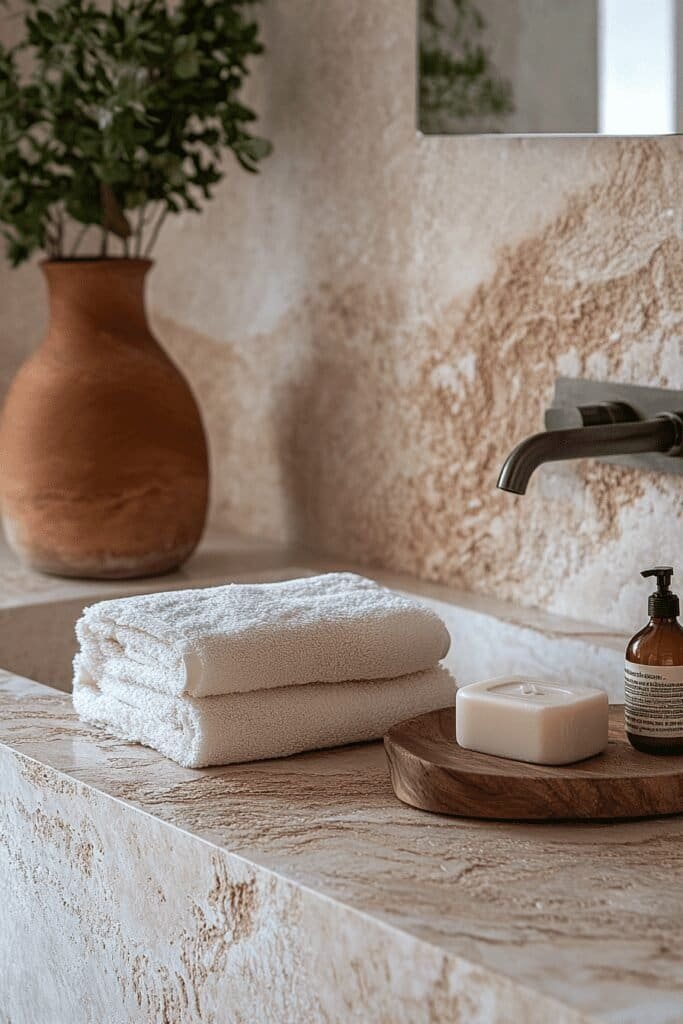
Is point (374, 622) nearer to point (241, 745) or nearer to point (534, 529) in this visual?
point (241, 745)

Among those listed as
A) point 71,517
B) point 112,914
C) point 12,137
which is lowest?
point 112,914

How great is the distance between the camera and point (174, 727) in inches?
34.3

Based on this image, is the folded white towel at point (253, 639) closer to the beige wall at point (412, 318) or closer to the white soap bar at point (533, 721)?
the white soap bar at point (533, 721)

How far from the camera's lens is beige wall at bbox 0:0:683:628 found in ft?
3.83

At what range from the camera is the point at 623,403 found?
1153 mm

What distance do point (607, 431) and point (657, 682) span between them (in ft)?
0.95

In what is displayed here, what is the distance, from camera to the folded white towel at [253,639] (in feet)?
2.79

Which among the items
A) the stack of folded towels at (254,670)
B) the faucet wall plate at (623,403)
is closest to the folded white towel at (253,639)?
the stack of folded towels at (254,670)

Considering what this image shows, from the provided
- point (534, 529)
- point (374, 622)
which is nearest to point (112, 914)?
point (374, 622)

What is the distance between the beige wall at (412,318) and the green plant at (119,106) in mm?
109

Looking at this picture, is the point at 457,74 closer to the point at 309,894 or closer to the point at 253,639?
the point at 253,639

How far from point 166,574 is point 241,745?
0.61 metres

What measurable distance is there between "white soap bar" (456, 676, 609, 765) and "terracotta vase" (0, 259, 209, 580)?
66 cm

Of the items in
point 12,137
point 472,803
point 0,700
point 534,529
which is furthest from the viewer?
point 12,137
